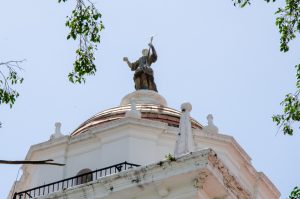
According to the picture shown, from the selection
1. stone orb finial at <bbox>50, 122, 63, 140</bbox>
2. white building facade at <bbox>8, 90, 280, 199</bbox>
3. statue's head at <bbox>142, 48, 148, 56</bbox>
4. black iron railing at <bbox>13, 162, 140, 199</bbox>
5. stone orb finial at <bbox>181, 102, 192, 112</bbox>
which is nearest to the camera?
stone orb finial at <bbox>181, 102, 192, 112</bbox>

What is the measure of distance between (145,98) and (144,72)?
0.90 m

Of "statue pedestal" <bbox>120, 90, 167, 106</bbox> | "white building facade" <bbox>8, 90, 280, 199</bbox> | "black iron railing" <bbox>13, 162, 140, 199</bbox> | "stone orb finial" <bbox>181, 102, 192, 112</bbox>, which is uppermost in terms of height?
"statue pedestal" <bbox>120, 90, 167, 106</bbox>

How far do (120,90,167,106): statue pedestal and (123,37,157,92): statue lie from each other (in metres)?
0.36

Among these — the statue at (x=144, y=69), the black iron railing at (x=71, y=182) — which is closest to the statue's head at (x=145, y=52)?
the statue at (x=144, y=69)

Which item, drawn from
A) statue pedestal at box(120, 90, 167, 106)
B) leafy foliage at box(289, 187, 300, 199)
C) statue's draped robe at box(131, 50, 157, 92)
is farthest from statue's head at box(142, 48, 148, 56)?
leafy foliage at box(289, 187, 300, 199)

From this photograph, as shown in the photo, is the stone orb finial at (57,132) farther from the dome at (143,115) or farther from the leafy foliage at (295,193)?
the leafy foliage at (295,193)

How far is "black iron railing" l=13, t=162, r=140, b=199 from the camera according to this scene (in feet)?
68.7

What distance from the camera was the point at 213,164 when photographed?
18.3m

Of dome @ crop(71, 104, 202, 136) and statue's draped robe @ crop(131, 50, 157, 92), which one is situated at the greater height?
statue's draped robe @ crop(131, 50, 157, 92)

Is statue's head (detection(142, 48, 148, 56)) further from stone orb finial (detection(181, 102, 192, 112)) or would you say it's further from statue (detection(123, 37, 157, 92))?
stone orb finial (detection(181, 102, 192, 112))

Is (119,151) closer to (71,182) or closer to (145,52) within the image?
(71,182)

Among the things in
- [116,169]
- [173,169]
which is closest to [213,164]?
[173,169]

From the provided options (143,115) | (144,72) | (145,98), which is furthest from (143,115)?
(144,72)

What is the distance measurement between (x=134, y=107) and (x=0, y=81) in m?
9.75
